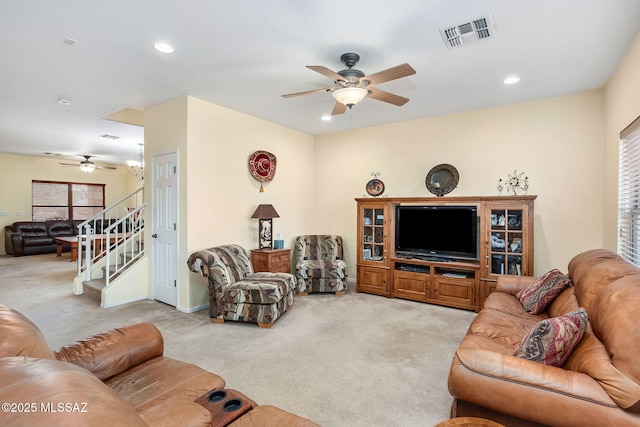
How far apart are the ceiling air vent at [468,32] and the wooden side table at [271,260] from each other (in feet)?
11.0

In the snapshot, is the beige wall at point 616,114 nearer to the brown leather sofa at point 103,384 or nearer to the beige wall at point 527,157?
the beige wall at point 527,157

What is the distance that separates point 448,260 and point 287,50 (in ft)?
11.1

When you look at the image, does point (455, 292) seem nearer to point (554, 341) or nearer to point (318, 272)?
point (318, 272)

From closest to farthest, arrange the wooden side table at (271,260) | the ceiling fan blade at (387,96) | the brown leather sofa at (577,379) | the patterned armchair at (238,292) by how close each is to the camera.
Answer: the brown leather sofa at (577,379) < the ceiling fan blade at (387,96) < the patterned armchair at (238,292) < the wooden side table at (271,260)

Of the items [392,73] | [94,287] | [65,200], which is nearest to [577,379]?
[392,73]

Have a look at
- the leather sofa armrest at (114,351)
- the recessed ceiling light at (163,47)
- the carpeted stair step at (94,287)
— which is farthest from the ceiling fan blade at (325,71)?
the carpeted stair step at (94,287)

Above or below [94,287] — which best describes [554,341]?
above

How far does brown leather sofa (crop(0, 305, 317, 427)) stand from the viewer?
2.18ft

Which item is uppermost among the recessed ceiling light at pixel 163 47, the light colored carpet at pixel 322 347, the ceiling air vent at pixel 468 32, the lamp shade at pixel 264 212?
the recessed ceiling light at pixel 163 47

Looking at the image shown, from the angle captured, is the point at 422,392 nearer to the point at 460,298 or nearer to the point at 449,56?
the point at 460,298

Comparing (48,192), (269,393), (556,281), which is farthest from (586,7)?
(48,192)

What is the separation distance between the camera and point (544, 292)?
110 inches

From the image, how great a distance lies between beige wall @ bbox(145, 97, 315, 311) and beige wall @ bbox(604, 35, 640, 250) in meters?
4.29

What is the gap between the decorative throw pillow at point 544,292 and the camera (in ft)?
8.99
